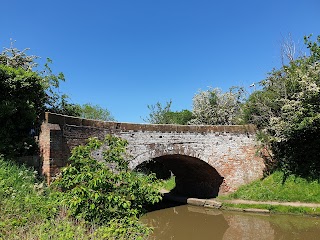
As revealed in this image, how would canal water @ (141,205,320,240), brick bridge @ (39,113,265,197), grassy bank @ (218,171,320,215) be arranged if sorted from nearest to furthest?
canal water @ (141,205,320,240) → brick bridge @ (39,113,265,197) → grassy bank @ (218,171,320,215)

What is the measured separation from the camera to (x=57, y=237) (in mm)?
3865

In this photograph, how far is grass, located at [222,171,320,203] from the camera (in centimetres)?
1162

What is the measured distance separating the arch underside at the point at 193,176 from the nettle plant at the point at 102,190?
7755 millimetres

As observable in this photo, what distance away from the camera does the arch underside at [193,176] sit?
1399cm

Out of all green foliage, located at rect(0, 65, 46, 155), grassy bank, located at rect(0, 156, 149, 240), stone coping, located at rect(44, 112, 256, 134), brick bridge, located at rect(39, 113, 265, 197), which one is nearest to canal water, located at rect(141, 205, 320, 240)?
brick bridge, located at rect(39, 113, 265, 197)

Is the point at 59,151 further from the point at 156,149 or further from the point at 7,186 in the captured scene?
the point at 156,149

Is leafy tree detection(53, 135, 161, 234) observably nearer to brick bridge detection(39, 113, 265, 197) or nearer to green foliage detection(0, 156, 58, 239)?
green foliage detection(0, 156, 58, 239)

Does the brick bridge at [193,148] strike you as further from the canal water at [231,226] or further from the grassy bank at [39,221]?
the grassy bank at [39,221]

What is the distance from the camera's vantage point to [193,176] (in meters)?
16.1

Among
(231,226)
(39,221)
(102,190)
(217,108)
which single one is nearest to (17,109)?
(39,221)

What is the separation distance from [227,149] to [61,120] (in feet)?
25.6

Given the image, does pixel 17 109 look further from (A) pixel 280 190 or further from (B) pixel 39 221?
(A) pixel 280 190

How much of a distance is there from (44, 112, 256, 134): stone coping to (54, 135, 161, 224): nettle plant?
418 centimetres

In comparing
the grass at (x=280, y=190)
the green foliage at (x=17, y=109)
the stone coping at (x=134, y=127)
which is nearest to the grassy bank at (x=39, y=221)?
the green foliage at (x=17, y=109)
